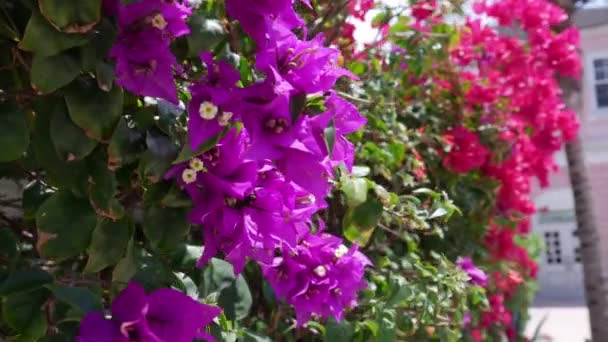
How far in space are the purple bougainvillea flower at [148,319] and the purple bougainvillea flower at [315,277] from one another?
0.33 meters

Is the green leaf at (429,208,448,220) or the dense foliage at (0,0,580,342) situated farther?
the green leaf at (429,208,448,220)

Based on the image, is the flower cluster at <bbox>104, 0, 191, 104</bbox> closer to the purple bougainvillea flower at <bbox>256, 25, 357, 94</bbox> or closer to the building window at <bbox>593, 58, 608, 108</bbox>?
the purple bougainvillea flower at <bbox>256, 25, 357, 94</bbox>

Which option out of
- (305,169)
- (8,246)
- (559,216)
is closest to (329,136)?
(305,169)

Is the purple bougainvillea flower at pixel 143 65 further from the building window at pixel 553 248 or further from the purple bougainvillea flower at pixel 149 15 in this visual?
the building window at pixel 553 248

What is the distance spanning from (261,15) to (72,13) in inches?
7.0

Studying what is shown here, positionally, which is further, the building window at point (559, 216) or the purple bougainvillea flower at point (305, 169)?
the building window at point (559, 216)

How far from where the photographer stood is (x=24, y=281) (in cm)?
65

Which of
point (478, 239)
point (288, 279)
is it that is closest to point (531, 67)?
point (478, 239)

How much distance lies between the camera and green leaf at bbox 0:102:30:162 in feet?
1.95

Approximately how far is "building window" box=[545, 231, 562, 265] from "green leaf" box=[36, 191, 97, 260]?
44.8 ft

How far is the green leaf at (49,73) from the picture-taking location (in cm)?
56

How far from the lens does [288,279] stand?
37.5 inches

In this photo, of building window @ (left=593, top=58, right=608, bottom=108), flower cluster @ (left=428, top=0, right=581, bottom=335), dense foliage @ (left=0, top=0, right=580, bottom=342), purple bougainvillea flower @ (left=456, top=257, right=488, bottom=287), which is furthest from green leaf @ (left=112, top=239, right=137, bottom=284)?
building window @ (left=593, top=58, right=608, bottom=108)

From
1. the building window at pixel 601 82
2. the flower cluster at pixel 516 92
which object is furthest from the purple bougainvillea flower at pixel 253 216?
the building window at pixel 601 82
